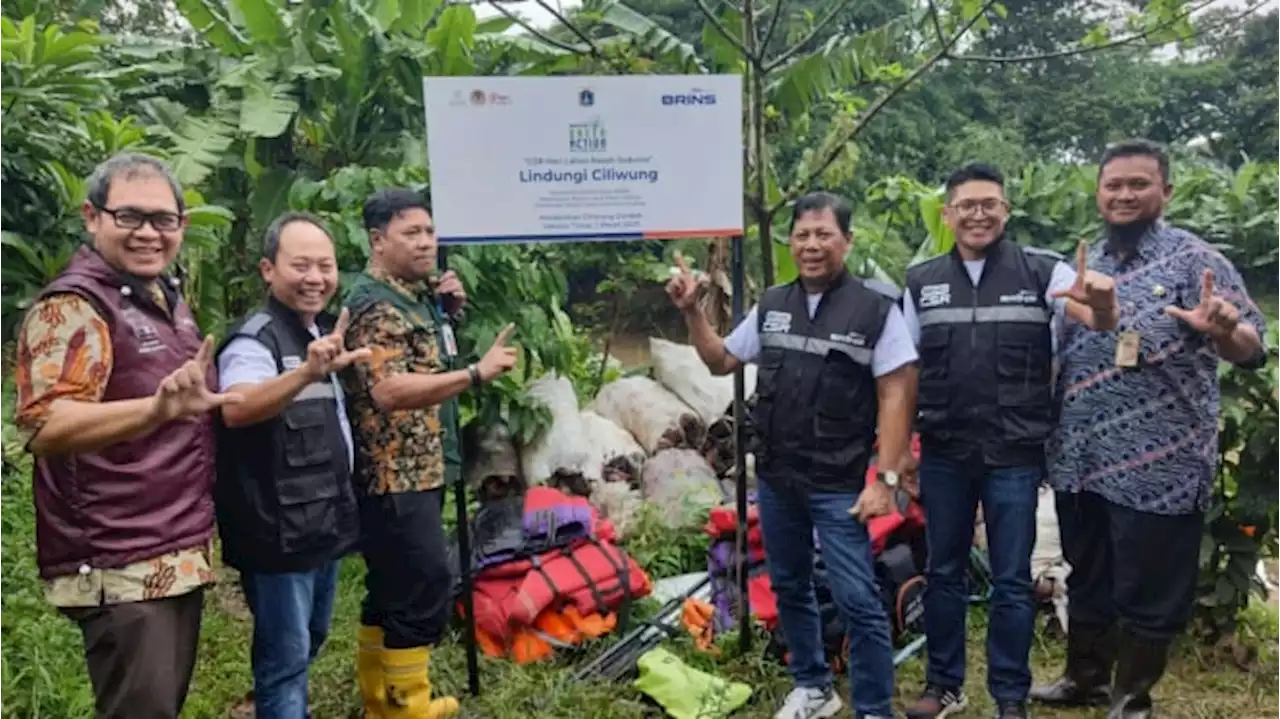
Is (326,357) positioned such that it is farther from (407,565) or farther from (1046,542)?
(1046,542)

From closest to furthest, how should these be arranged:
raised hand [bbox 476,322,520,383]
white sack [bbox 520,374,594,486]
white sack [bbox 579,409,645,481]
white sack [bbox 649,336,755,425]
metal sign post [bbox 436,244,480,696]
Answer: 1. raised hand [bbox 476,322,520,383]
2. metal sign post [bbox 436,244,480,696]
3. white sack [bbox 520,374,594,486]
4. white sack [bbox 579,409,645,481]
5. white sack [bbox 649,336,755,425]

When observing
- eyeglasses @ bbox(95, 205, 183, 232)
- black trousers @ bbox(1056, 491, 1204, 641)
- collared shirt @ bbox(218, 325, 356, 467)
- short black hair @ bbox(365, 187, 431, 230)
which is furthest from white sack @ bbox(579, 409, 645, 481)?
eyeglasses @ bbox(95, 205, 183, 232)

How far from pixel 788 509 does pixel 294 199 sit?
11.5 feet

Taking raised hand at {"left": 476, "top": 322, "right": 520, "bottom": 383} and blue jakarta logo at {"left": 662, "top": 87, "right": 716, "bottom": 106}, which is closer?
raised hand at {"left": 476, "top": 322, "right": 520, "bottom": 383}

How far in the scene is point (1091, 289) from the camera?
3023mm

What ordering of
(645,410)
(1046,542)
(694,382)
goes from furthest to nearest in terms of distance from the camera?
(694,382)
(645,410)
(1046,542)

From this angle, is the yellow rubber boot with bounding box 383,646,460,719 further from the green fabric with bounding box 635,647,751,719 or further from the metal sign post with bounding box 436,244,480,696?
the green fabric with bounding box 635,647,751,719

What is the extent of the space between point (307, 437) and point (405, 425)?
470 millimetres

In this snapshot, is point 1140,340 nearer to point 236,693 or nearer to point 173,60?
point 236,693

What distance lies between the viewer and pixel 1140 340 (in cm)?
323

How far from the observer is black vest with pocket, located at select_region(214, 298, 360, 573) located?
2732 millimetres

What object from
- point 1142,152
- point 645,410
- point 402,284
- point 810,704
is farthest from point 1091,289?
point 645,410

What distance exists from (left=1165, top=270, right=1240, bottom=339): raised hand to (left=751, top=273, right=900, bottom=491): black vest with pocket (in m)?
0.86

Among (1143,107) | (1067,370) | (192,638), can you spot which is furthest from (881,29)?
(1143,107)
